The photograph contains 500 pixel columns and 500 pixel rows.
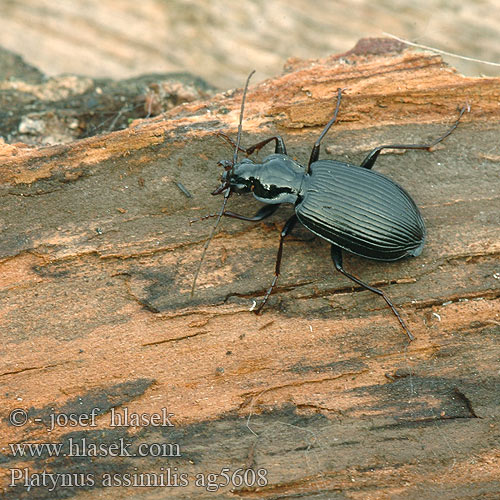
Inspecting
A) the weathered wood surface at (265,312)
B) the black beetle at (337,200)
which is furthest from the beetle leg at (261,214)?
the weathered wood surface at (265,312)

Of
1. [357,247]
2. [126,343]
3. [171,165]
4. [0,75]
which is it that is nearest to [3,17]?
[0,75]

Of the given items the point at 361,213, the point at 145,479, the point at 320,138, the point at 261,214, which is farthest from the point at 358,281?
the point at 145,479

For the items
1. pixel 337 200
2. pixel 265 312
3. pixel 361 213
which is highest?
pixel 337 200

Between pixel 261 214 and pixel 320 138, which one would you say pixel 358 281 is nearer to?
pixel 261 214

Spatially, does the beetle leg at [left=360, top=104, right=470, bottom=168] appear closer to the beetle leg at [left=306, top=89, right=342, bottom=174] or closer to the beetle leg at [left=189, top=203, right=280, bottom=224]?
A: the beetle leg at [left=306, top=89, right=342, bottom=174]

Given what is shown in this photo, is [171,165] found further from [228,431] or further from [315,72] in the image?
[228,431]

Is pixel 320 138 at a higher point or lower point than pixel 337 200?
higher

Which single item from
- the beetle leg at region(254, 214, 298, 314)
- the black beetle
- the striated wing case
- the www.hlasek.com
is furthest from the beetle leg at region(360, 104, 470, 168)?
the www.hlasek.com
